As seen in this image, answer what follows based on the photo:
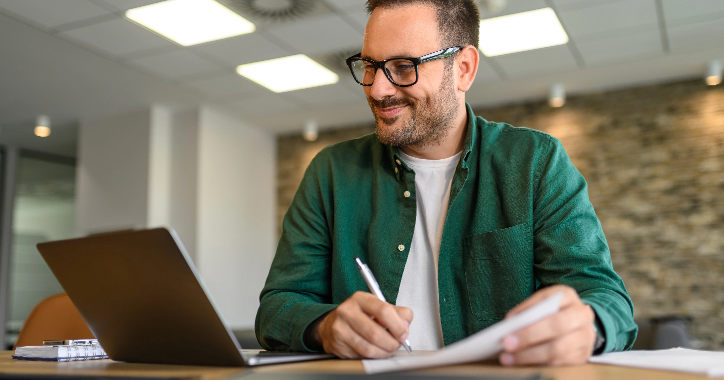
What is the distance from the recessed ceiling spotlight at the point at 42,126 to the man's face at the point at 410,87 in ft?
17.8

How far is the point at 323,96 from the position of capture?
17.9 feet

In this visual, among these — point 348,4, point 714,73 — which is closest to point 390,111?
point 348,4

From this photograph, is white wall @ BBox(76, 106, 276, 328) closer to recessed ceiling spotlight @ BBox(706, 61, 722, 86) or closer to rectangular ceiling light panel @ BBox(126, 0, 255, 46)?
rectangular ceiling light panel @ BBox(126, 0, 255, 46)

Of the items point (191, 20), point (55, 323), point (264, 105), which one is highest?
point (191, 20)

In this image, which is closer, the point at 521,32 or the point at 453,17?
the point at 453,17

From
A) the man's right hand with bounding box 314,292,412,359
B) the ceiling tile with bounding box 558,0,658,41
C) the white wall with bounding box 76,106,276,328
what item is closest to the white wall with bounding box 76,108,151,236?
the white wall with bounding box 76,106,276,328

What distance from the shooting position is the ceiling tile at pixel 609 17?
147 inches

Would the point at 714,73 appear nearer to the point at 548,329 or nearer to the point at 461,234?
the point at 461,234

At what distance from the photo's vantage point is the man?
103cm

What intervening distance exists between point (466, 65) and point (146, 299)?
0.86m

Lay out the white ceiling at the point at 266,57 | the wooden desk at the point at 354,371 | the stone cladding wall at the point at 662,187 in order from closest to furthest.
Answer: the wooden desk at the point at 354,371
the white ceiling at the point at 266,57
the stone cladding wall at the point at 662,187

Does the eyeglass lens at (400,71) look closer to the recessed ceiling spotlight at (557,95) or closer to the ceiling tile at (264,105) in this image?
the ceiling tile at (264,105)

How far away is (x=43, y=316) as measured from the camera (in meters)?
1.49

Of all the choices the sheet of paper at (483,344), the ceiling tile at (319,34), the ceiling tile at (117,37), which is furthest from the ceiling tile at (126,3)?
the sheet of paper at (483,344)
